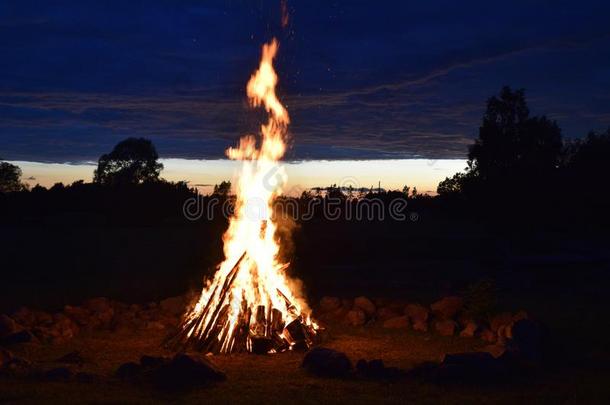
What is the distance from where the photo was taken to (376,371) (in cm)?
810

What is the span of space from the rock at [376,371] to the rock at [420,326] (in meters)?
3.31

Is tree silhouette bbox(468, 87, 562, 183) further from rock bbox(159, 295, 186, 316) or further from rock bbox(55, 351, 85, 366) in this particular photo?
rock bbox(55, 351, 85, 366)

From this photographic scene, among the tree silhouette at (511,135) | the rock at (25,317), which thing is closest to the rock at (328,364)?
the rock at (25,317)

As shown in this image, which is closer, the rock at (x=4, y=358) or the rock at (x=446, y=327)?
the rock at (x=4, y=358)

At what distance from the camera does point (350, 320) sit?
475 inches

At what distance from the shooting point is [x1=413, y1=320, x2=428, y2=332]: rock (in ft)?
37.4

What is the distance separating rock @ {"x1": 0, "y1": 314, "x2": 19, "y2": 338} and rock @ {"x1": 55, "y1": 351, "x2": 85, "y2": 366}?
129 centimetres

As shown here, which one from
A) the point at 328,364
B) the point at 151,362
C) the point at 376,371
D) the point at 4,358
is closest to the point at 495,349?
the point at 376,371

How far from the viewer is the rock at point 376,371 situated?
8.07 metres

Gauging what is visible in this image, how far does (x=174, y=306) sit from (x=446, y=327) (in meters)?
4.89

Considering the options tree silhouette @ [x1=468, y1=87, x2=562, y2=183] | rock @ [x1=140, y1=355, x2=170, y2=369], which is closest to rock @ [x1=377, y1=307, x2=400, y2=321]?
rock @ [x1=140, y1=355, x2=170, y2=369]

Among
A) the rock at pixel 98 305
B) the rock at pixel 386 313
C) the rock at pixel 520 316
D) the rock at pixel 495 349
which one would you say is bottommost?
the rock at pixel 495 349

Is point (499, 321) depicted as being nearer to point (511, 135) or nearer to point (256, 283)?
point (256, 283)

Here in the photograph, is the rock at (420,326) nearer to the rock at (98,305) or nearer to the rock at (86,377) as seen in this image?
the rock at (98,305)
